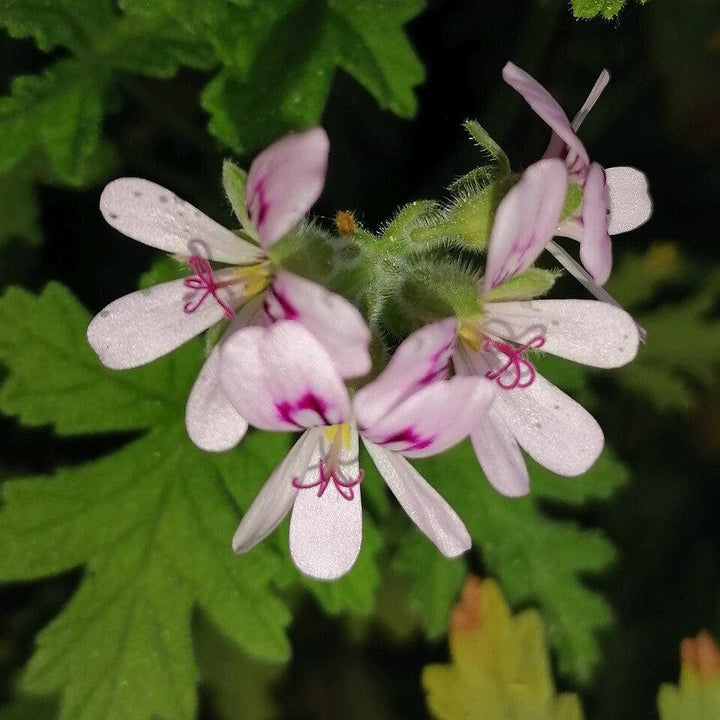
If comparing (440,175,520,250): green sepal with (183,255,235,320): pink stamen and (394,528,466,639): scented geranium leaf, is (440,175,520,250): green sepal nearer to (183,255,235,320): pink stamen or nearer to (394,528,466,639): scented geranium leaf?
(183,255,235,320): pink stamen

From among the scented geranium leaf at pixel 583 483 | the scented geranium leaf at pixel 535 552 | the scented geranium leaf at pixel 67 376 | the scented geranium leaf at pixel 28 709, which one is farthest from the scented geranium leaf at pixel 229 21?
the scented geranium leaf at pixel 28 709

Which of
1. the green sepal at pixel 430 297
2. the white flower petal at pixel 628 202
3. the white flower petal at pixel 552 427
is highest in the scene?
the green sepal at pixel 430 297

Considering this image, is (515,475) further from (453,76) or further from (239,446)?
(453,76)

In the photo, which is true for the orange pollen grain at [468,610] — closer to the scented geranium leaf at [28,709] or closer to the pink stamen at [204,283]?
the scented geranium leaf at [28,709]

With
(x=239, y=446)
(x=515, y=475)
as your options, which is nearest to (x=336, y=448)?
(x=515, y=475)

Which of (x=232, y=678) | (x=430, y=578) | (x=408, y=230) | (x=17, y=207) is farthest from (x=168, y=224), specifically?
(x=232, y=678)

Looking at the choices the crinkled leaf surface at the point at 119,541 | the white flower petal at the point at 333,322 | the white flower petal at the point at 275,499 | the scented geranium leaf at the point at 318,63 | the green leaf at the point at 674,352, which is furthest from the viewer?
the green leaf at the point at 674,352

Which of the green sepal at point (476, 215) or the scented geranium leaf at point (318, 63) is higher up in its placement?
the scented geranium leaf at point (318, 63)
